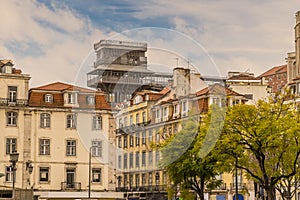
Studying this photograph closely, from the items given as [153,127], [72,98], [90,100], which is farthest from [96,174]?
[153,127]

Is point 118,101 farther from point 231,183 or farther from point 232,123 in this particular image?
point 232,123

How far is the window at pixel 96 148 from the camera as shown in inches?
2901

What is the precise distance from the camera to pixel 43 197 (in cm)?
7100

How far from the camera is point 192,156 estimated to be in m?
55.5

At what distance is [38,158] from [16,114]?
451cm

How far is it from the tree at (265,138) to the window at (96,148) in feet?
91.8

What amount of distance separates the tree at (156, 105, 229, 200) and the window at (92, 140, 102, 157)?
16.4 metres

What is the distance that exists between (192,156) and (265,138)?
11.3m

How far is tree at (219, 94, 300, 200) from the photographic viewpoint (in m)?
44.8

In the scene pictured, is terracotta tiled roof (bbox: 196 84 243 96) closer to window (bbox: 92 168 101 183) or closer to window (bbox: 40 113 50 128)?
window (bbox: 92 168 101 183)

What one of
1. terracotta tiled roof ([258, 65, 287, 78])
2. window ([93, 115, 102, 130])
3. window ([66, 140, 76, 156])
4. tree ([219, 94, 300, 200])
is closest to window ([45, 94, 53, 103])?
window ([66, 140, 76, 156])

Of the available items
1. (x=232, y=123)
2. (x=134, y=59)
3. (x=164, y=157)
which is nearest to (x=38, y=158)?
(x=134, y=59)

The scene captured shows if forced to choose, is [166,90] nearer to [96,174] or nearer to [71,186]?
[96,174]

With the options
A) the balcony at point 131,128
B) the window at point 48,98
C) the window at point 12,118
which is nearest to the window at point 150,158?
the balcony at point 131,128
